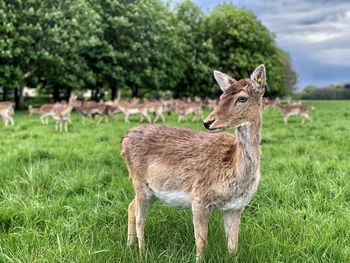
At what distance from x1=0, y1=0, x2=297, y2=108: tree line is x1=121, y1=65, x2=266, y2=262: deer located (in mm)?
24547

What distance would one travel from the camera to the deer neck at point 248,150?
3697 mm

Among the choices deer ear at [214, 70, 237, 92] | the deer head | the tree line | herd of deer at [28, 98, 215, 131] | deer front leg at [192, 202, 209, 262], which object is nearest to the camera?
the deer head

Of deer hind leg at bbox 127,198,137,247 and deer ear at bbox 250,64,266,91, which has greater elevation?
deer ear at bbox 250,64,266,91

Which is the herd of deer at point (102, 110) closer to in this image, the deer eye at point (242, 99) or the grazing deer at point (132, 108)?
the grazing deer at point (132, 108)

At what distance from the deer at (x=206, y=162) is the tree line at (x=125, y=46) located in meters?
24.5

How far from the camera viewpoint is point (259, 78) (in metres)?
3.68

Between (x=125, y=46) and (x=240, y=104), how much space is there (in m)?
33.4

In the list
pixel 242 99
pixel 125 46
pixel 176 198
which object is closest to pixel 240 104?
pixel 242 99

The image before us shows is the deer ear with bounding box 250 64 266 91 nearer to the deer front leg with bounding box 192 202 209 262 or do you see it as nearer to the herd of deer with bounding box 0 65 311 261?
the herd of deer with bounding box 0 65 311 261

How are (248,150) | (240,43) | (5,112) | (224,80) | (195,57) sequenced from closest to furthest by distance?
(248,150) < (224,80) < (5,112) < (195,57) < (240,43)

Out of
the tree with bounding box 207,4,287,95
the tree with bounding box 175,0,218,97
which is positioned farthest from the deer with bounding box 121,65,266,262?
the tree with bounding box 207,4,287,95

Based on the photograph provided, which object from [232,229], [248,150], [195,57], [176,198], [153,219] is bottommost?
[153,219]

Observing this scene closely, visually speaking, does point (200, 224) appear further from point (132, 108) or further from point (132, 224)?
point (132, 108)

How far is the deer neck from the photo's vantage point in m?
3.70
